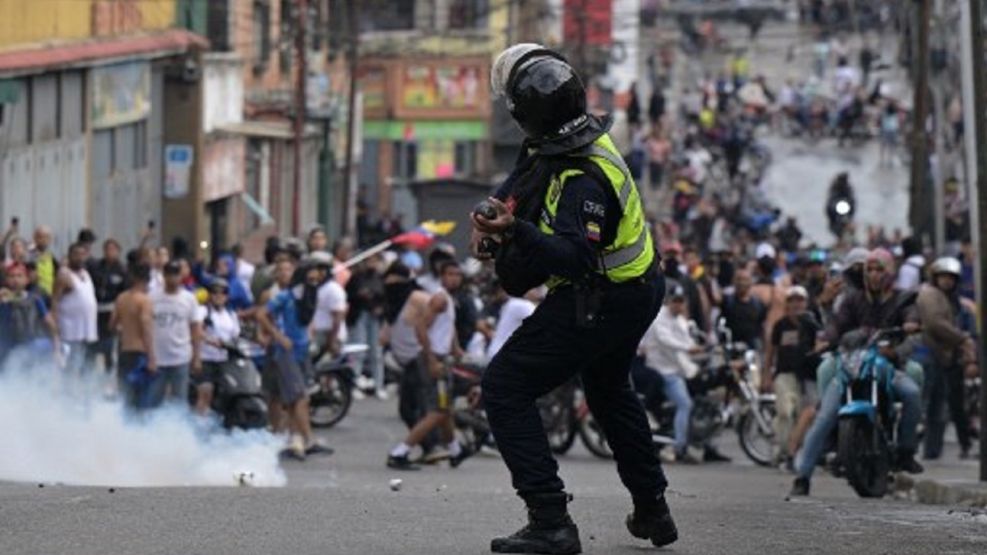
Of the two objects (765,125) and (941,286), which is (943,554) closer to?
(941,286)

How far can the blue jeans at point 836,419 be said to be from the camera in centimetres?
1827

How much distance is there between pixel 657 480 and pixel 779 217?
4827 cm

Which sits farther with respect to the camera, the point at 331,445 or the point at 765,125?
the point at 765,125

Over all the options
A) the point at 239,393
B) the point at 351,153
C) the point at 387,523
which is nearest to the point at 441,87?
the point at 351,153

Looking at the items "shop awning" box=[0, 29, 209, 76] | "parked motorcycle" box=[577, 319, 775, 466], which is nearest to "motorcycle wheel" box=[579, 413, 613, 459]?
"parked motorcycle" box=[577, 319, 775, 466]

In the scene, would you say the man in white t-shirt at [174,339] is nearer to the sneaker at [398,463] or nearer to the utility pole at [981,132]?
the sneaker at [398,463]

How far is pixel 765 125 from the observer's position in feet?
258

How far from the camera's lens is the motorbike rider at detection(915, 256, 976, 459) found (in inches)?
893

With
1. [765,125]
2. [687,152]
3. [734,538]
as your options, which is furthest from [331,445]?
[765,125]

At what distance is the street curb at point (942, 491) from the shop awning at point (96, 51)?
13.7 metres

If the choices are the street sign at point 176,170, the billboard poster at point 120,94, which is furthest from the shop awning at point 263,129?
the billboard poster at point 120,94

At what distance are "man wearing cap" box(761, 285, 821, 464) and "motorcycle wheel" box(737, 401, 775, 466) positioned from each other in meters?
0.65

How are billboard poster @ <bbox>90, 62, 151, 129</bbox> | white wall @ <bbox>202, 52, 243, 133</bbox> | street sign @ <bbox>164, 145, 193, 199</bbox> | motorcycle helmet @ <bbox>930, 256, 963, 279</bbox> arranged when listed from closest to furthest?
motorcycle helmet @ <bbox>930, 256, 963, 279</bbox> → billboard poster @ <bbox>90, 62, 151, 129</bbox> → street sign @ <bbox>164, 145, 193, 199</bbox> → white wall @ <bbox>202, 52, 243, 133</bbox>

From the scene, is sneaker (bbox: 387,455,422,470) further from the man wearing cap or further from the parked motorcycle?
the man wearing cap
